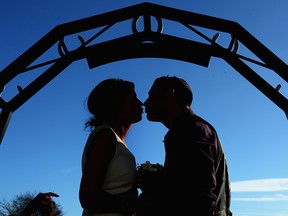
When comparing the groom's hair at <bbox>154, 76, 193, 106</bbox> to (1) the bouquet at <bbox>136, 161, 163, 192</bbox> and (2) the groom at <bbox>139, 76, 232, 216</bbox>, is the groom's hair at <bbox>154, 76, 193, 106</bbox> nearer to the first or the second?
(2) the groom at <bbox>139, 76, 232, 216</bbox>

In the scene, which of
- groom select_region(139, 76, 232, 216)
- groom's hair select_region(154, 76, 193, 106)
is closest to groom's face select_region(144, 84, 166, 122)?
groom's hair select_region(154, 76, 193, 106)

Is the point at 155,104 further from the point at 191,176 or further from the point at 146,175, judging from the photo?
the point at 191,176

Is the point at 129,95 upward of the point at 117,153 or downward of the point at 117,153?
upward

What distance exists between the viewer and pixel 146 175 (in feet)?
9.14

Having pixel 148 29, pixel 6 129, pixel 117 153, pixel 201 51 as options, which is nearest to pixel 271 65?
pixel 201 51

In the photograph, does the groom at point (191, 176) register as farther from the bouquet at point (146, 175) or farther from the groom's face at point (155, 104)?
the groom's face at point (155, 104)

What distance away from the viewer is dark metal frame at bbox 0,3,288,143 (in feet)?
15.2

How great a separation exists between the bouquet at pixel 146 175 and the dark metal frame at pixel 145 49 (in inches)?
Result: 92.1

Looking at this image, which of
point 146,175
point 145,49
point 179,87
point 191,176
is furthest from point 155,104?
point 145,49

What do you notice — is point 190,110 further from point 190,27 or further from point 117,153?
point 190,27

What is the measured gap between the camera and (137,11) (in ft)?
15.5

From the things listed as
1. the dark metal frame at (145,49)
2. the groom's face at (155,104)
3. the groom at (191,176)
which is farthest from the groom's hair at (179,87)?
the dark metal frame at (145,49)

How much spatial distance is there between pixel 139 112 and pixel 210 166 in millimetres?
1090

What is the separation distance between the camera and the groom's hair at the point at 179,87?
11.1ft
